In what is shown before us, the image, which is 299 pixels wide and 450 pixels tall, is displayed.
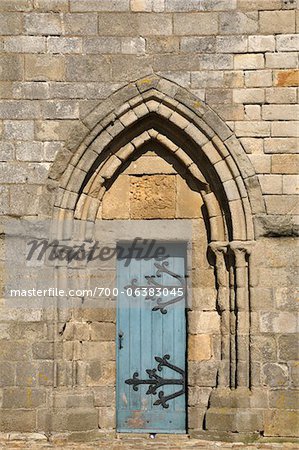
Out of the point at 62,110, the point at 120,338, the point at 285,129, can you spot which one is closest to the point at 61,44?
the point at 62,110

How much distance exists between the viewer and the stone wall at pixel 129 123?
799 cm

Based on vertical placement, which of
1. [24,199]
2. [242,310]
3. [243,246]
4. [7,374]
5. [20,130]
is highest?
[20,130]

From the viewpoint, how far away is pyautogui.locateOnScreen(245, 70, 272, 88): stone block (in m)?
8.16

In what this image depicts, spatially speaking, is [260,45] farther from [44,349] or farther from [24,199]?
[44,349]

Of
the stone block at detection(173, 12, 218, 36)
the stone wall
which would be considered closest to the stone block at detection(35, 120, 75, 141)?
the stone wall

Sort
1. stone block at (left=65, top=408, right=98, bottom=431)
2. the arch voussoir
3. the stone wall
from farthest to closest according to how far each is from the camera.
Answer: the arch voussoir, the stone wall, stone block at (left=65, top=408, right=98, bottom=431)

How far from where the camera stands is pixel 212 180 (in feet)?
27.4

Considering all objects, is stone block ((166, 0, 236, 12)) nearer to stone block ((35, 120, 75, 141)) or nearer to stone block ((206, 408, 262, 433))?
stone block ((35, 120, 75, 141))

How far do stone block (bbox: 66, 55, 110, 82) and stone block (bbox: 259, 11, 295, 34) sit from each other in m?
1.56

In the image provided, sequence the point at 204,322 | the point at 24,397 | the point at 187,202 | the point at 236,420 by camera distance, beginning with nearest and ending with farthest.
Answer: the point at 236,420 → the point at 24,397 → the point at 204,322 → the point at 187,202

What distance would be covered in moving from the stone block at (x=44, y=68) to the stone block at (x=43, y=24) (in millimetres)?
246

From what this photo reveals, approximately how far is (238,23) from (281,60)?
1.80ft

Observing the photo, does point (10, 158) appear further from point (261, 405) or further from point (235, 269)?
point (261, 405)

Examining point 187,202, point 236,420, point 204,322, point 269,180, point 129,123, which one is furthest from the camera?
point 187,202
